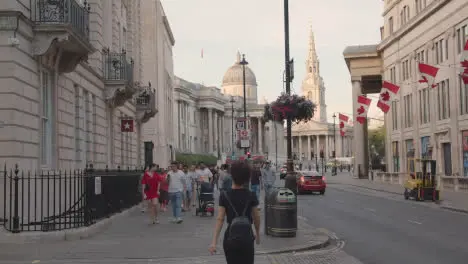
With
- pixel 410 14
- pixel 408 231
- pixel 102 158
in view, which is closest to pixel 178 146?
pixel 410 14

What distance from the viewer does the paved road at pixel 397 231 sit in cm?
1303

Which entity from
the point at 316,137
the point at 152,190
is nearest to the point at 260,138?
the point at 316,137

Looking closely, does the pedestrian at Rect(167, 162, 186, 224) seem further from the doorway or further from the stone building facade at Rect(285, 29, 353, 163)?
the stone building facade at Rect(285, 29, 353, 163)

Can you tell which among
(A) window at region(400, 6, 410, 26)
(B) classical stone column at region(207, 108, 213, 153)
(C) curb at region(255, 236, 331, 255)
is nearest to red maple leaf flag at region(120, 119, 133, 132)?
(C) curb at region(255, 236, 331, 255)

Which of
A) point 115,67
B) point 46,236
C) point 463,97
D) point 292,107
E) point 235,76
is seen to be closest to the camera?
point 46,236

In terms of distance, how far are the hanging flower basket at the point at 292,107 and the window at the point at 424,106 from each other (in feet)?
104

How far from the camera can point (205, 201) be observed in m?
23.0

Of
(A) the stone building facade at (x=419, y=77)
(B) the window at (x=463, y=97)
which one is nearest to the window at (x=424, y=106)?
(A) the stone building facade at (x=419, y=77)

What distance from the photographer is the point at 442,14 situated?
45.2 meters

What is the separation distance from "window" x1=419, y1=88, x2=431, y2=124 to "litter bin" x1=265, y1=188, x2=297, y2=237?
36.4 m

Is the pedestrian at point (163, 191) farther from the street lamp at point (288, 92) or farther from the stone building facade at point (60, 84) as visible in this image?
the street lamp at point (288, 92)

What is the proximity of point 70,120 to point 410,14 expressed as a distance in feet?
133

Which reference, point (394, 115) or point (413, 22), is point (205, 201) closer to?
point (413, 22)

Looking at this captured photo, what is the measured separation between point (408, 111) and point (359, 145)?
12949mm
